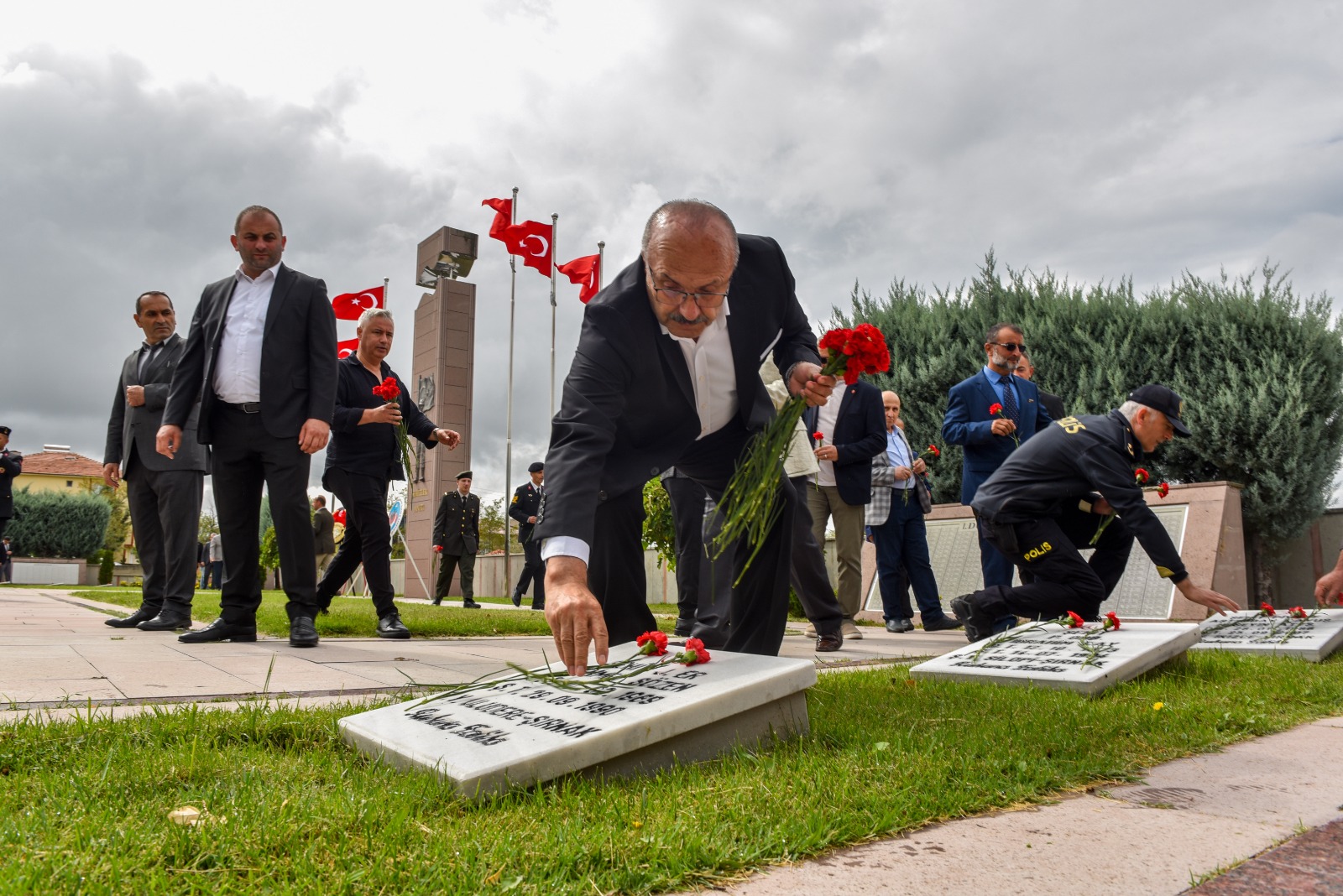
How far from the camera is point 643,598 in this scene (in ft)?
10.8

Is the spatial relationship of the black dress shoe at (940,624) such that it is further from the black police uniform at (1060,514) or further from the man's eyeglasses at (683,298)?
the man's eyeglasses at (683,298)

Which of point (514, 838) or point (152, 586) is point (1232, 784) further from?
point (152, 586)

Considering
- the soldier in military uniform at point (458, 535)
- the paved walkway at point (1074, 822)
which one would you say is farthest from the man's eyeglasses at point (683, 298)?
the soldier in military uniform at point (458, 535)

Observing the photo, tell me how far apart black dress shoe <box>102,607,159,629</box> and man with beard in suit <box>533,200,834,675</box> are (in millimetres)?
4340

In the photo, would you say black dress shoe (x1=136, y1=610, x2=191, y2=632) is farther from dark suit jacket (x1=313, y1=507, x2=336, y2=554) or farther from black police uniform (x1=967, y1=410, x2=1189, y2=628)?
dark suit jacket (x1=313, y1=507, x2=336, y2=554)

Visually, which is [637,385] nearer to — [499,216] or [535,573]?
[535,573]

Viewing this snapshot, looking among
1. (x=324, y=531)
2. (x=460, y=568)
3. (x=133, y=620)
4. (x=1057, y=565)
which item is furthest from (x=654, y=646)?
(x=324, y=531)

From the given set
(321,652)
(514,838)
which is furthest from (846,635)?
(514,838)

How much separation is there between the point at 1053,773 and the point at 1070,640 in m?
2.12

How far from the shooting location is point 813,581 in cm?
538

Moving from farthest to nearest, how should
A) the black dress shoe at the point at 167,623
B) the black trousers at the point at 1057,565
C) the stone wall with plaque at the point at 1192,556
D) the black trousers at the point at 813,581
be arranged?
the stone wall with plaque at the point at 1192,556, the black dress shoe at the point at 167,623, the black trousers at the point at 813,581, the black trousers at the point at 1057,565

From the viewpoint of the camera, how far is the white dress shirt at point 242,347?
5.14 m

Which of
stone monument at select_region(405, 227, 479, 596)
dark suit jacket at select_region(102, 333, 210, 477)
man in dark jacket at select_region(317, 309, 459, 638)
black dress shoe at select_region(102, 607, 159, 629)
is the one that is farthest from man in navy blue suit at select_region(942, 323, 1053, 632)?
stone monument at select_region(405, 227, 479, 596)

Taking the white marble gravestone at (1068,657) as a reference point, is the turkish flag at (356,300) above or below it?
above
